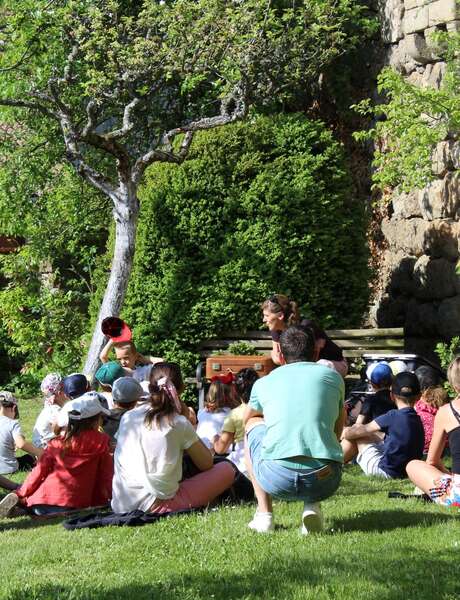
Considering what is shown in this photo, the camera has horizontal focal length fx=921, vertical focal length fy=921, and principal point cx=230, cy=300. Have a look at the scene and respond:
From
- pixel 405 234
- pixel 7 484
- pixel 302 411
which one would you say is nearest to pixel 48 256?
pixel 405 234

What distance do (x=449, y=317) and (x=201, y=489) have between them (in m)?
6.40

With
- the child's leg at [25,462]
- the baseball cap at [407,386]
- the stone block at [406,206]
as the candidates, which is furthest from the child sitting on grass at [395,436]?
the stone block at [406,206]

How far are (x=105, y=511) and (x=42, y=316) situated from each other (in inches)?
278

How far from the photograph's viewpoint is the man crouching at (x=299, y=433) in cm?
498

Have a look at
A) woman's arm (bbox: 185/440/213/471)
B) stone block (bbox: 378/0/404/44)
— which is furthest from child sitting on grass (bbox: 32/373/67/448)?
stone block (bbox: 378/0/404/44)

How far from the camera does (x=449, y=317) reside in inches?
460

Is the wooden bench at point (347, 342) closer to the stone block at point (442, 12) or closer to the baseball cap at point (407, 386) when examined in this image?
the baseball cap at point (407, 386)

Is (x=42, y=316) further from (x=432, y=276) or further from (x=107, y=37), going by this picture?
(x=432, y=276)

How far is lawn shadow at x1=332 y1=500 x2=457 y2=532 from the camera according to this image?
209 inches

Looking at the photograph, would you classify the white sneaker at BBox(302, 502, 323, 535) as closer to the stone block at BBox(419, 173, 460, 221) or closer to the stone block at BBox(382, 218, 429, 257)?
the stone block at BBox(419, 173, 460, 221)

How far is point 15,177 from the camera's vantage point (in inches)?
510

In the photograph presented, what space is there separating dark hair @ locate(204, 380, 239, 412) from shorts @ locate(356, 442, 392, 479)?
1.12 metres

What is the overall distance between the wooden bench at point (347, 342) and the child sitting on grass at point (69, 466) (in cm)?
421

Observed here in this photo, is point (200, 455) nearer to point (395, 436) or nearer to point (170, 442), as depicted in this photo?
point (170, 442)
